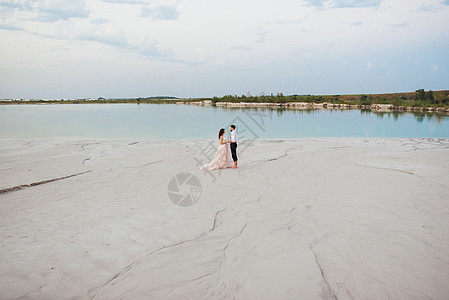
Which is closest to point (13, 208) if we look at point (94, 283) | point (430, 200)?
point (94, 283)

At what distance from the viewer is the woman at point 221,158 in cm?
1091

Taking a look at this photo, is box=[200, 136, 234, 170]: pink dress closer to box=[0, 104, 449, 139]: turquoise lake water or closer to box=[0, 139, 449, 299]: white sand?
box=[0, 139, 449, 299]: white sand

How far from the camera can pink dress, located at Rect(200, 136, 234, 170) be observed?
1092 cm

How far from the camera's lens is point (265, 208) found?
22.6 ft

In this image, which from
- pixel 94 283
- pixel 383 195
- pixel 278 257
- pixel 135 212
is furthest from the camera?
pixel 383 195

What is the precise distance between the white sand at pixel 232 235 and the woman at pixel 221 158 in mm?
546

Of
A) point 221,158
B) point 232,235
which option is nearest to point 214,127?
point 221,158

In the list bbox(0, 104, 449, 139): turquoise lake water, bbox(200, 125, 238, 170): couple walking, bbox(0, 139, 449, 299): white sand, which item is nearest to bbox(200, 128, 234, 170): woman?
bbox(200, 125, 238, 170): couple walking

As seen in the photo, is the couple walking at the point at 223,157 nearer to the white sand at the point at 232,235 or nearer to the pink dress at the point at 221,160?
the pink dress at the point at 221,160

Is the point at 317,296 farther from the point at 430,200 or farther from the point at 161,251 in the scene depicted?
the point at 430,200

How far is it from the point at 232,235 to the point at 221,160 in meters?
5.68

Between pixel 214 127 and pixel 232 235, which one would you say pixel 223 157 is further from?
pixel 214 127

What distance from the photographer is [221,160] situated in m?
11.0

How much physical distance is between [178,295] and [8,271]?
8.14 feet
